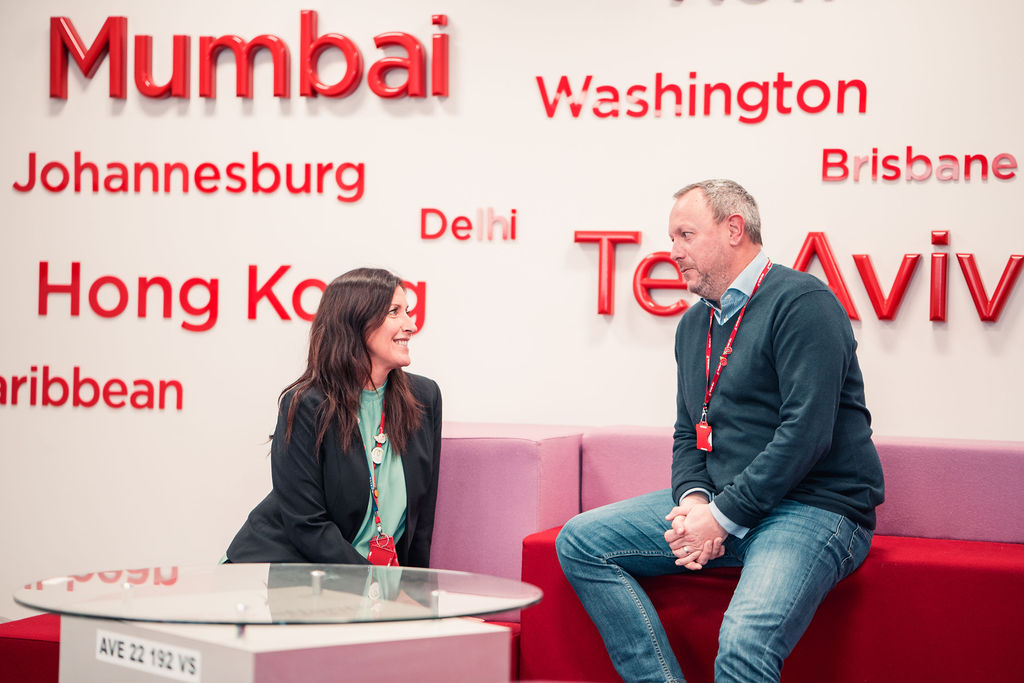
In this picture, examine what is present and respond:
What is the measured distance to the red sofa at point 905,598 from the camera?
285 centimetres

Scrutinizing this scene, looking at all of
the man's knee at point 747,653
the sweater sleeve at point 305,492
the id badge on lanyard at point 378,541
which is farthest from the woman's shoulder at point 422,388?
the man's knee at point 747,653

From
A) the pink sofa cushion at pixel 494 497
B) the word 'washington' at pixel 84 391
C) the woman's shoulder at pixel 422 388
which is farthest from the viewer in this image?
the word 'washington' at pixel 84 391

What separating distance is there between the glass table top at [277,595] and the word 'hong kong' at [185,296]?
1969 mm

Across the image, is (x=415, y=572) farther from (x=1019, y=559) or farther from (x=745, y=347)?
(x=1019, y=559)

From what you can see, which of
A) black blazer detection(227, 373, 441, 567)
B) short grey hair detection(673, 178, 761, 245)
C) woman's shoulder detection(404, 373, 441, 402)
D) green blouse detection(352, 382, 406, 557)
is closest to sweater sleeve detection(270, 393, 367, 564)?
black blazer detection(227, 373, 441, 567)

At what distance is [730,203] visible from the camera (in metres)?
3.09

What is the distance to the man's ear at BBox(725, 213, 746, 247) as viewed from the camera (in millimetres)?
3084

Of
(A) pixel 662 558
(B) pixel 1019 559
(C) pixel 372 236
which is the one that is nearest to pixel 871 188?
(B) pixel 1019 559

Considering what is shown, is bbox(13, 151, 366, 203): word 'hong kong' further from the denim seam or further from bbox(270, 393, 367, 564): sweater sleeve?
the denim seam

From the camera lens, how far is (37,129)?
14.9ft

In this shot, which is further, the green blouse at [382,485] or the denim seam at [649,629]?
the green blouse at [382,485]

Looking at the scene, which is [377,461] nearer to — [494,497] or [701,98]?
[494,497]

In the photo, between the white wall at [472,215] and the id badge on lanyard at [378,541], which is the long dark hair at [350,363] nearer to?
the id badge on lanyard at [378,541]

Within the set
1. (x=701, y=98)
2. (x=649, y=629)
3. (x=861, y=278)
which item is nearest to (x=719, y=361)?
(x=649, y=629)
